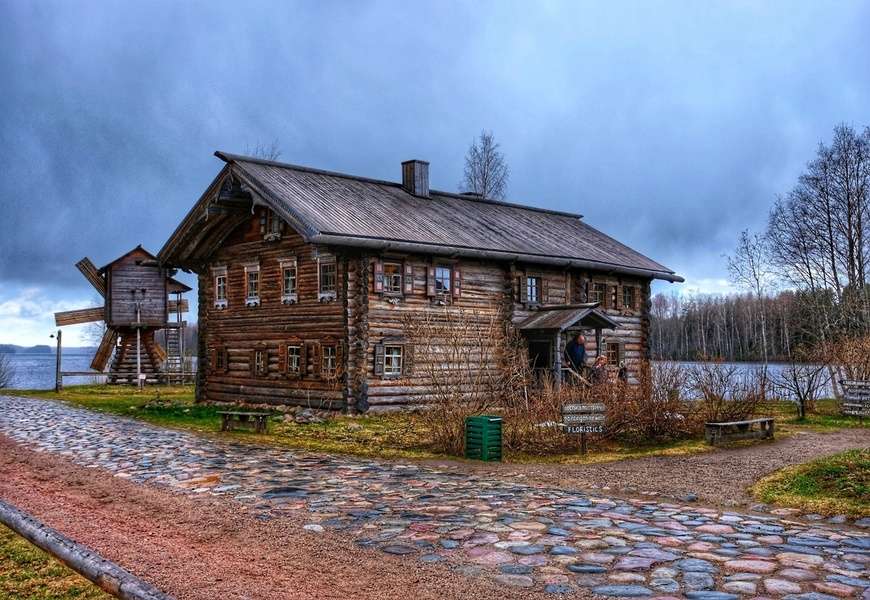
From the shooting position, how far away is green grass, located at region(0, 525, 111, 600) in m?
6.78

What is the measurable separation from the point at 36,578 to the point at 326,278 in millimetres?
17477

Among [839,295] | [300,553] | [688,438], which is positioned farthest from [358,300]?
[839,295]

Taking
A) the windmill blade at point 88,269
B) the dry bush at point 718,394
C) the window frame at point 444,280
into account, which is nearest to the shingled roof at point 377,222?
the window frame at point 444,280

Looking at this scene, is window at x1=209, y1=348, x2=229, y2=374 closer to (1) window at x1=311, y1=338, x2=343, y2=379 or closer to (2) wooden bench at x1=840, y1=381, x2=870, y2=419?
(1) window at x1=311, y1=338, x2=343, y2=379

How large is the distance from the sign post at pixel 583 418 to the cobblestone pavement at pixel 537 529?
2.80 metres

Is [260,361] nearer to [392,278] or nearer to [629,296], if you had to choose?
[392,278]

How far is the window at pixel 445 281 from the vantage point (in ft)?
81.9

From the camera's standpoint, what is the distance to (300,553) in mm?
7836

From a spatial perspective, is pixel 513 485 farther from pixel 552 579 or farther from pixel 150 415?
pixel 150 415

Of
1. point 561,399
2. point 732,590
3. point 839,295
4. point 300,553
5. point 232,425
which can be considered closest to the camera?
point 732,590

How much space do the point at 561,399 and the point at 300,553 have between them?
9.54m

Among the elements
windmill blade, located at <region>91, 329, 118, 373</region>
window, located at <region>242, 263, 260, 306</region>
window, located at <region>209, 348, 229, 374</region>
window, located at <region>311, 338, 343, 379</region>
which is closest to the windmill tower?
windmill blade, located at <region>91, 329, 118, 373</region>

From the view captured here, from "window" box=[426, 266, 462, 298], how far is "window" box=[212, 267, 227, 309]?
820 cm

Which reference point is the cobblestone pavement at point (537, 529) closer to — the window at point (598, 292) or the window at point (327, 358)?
the window at point (327, 358)
